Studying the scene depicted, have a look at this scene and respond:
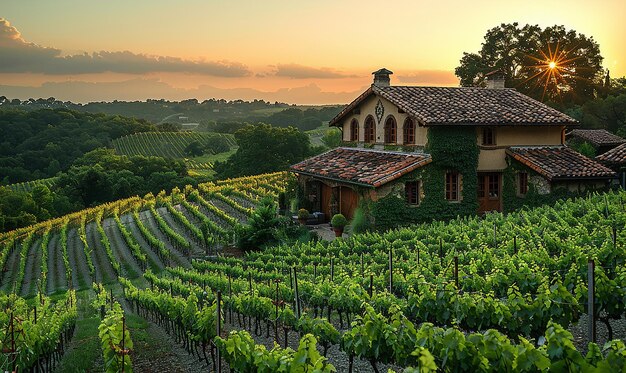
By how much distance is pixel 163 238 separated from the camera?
99.2ft

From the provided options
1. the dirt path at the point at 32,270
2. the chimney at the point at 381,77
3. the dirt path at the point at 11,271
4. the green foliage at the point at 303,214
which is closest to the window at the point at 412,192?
the green foliage at the point at 303,214

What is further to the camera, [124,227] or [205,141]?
[205,141]

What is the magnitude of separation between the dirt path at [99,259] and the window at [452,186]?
50.4 ft

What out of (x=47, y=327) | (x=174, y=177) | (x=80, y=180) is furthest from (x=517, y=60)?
(x=47, y=327)

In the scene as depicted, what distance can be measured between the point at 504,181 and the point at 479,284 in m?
14.9

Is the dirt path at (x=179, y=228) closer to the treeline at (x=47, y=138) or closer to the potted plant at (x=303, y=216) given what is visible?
the potted plant at (x=303, y=216)

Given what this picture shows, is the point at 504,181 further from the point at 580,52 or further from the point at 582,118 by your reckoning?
the point at 580,52

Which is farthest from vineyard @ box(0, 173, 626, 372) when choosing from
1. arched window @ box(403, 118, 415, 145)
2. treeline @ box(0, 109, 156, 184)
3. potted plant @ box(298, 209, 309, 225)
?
treeline @ box(0, 109, 156, 184)

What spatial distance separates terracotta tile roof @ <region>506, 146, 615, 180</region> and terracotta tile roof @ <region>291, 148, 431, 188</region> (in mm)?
4612

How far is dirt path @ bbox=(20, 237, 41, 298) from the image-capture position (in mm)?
23500

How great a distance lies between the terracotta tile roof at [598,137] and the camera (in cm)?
3861

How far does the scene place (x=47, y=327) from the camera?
10594 mm

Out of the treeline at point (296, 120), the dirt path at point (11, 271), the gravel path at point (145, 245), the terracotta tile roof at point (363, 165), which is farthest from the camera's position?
the treeline at point (296, 120)

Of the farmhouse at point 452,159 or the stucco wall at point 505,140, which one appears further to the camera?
the stucco wall at point 505,140
